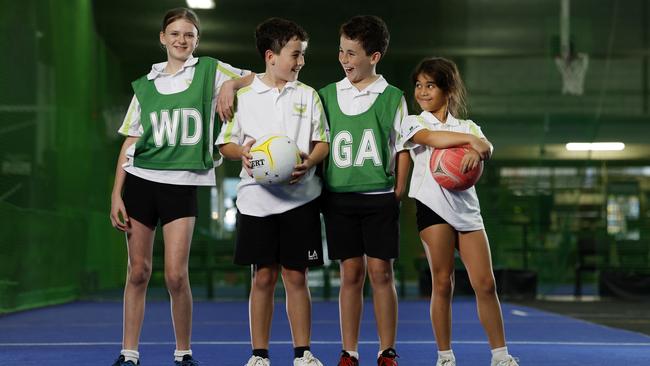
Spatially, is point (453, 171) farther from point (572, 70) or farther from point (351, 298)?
point (572, 70)

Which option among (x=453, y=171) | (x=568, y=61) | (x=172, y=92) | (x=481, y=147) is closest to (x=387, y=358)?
(x=453, y=171)

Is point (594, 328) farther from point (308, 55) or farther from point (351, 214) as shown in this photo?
point (308, 55)

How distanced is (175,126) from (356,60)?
27.6 inches

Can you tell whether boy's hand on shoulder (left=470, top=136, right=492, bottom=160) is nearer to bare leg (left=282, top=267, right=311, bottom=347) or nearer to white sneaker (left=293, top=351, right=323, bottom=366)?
bare leg (left=282, top=267, right=311, bottom=347)

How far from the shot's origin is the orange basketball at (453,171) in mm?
3566

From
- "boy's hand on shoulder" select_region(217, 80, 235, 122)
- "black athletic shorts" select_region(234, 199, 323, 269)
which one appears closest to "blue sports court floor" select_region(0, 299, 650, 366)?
"black athletic shorts" select_region(234, 199, 323, 269)

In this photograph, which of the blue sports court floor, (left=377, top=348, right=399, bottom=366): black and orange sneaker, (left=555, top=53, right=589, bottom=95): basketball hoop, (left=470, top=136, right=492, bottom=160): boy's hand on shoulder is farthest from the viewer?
(left=555, top=53, right=589, bottom=95): basketball hoop

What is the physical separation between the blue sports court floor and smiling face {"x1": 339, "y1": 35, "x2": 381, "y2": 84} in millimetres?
1210

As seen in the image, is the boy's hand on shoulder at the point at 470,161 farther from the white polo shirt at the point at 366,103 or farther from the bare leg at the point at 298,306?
the bare leg at the point at 298,306

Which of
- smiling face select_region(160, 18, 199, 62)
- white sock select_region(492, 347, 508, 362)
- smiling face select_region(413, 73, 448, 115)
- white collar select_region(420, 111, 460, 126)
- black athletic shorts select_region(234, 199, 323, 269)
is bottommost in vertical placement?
white sock select_region(492, 347, 508, 362)

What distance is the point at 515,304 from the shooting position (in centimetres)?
961

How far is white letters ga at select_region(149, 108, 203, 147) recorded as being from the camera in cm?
367

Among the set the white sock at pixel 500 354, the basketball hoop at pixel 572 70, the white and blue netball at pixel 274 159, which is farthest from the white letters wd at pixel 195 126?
the basketball hoop at pixel 572 70

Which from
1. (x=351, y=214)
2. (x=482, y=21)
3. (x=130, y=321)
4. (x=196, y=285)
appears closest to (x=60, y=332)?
(x=130, y=321)
